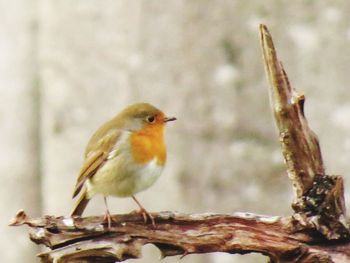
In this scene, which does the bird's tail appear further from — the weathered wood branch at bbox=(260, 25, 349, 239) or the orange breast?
the weathered wood branch at bbox=(260, 25, 349, 239)

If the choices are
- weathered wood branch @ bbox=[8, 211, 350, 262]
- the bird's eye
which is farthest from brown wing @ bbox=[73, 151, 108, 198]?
weathered wood branch @ bbox=[8, 211, 350, 262]

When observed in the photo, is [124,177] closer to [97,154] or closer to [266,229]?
[97,154]

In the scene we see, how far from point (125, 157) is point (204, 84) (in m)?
1.13

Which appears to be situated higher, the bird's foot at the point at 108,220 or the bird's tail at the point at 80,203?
the bird's tail at the point at 80,203

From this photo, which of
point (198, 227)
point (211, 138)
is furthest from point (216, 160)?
point (198, 227)

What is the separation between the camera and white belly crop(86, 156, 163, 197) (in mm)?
3404

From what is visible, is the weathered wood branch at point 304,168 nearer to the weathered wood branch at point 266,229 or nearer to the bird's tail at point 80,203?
the weathered wood branch at point 266,229

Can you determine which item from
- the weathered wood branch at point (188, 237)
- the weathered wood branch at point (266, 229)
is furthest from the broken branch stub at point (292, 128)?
the weathered wood branch at point (188, 237)

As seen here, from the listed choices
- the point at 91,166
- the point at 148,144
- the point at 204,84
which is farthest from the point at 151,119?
the point at 204,84

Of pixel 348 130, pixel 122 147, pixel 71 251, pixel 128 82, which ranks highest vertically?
pixel 128 82

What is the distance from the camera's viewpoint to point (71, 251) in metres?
3.11

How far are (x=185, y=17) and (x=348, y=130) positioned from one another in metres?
0.62

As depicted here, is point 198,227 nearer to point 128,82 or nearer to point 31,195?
point 128,82

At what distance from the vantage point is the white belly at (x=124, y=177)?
340 cm
